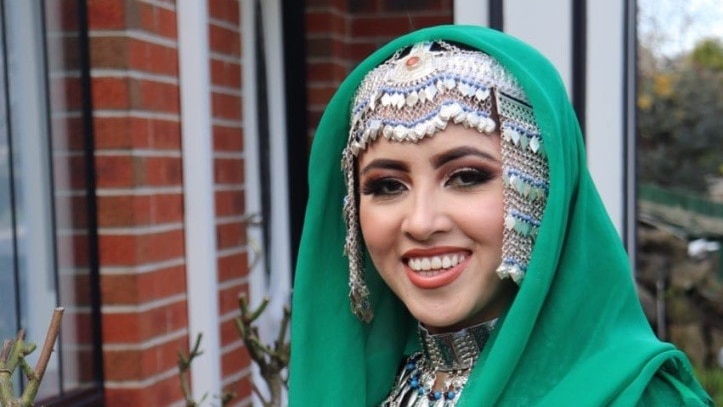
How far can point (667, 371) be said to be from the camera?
132 centimetres

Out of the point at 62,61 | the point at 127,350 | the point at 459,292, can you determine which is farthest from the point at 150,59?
the point at 459,292

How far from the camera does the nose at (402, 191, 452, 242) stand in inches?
49.9

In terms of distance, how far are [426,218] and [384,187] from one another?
11cm

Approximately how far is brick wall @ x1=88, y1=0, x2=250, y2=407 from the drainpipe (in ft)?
0.08

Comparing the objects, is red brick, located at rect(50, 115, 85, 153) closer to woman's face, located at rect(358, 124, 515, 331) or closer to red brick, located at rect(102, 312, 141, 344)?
red brick, located at rect(102, 312, 141, 344)

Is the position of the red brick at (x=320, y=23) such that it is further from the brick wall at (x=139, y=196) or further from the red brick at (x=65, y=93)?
the red brick at (x=65, y=93)

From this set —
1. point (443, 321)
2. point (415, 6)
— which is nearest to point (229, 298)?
point (415, 6)

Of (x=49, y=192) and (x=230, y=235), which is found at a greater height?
(x=49, y=192)

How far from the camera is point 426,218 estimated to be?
4.16 feet

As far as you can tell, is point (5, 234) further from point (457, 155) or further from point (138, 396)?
point (457, 155)

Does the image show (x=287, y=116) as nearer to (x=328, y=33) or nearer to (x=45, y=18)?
(x=328, y=33)

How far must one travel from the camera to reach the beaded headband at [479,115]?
1.28 m

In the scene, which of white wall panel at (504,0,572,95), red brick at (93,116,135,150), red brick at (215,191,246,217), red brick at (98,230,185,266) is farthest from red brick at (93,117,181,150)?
white wall panel at (504,0,572,95)

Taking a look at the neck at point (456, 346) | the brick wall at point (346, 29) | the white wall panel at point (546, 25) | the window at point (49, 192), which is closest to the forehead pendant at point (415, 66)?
the neck at point (456, 346)
